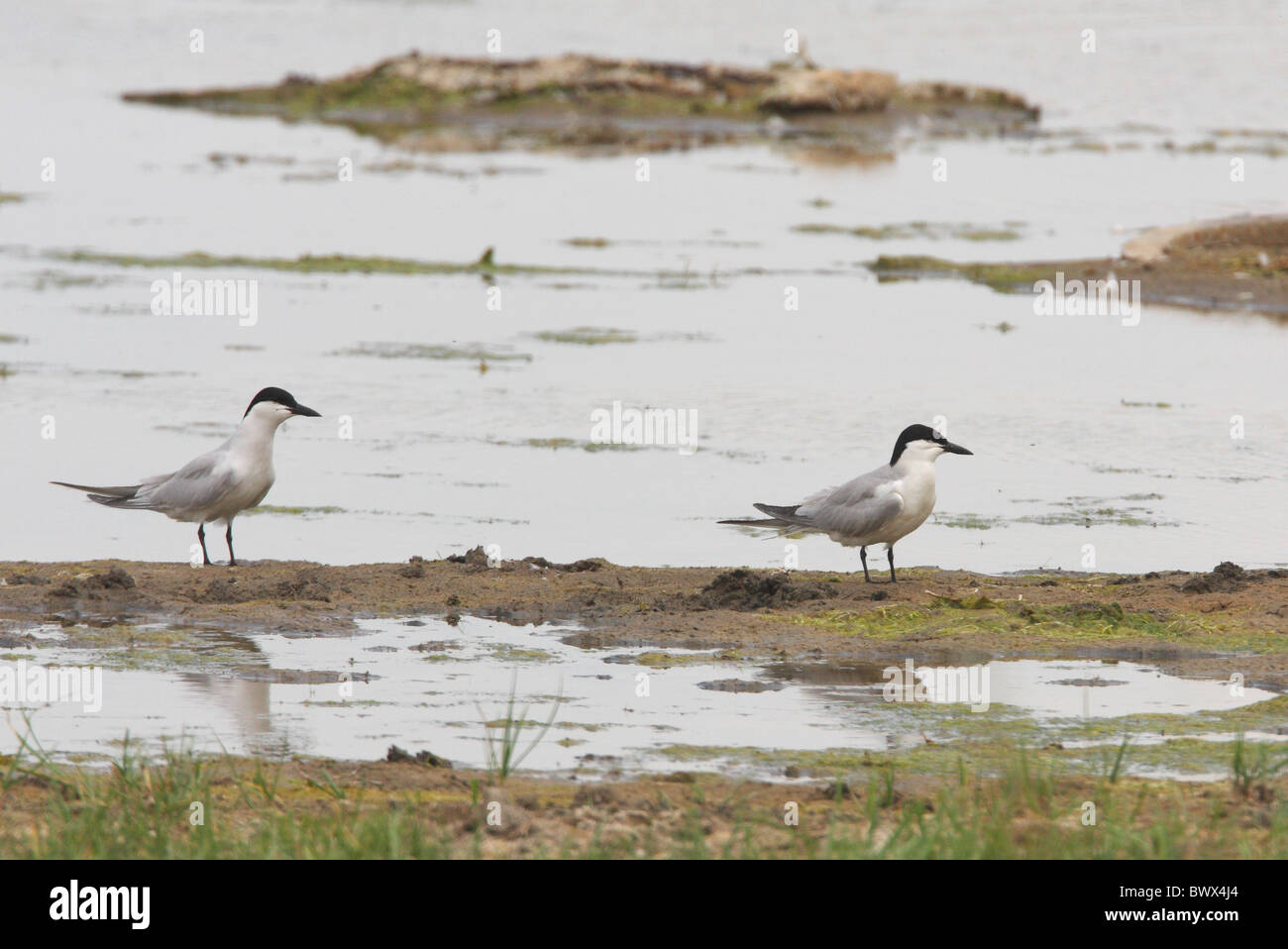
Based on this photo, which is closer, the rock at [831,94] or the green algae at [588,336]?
the green algae at [588,336]

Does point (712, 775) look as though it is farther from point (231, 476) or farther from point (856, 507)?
point (231, 476)

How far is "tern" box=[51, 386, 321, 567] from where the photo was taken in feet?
35.5

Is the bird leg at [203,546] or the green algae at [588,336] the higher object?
the green algae at [588,336]

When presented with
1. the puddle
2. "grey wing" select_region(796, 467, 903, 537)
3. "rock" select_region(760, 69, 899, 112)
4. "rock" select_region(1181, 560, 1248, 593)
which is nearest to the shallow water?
"grey wing" select_region(796, 467, 903, 537)

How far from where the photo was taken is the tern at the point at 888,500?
10.4 m

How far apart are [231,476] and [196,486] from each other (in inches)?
9.2

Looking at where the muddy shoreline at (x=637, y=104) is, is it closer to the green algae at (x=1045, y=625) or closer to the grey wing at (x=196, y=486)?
the grey wing at (x=196, y=486)

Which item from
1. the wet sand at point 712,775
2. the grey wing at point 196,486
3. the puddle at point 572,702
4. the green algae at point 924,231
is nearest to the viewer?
the wet sand at point 712,775

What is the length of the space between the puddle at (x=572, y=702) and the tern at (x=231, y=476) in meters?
1.65

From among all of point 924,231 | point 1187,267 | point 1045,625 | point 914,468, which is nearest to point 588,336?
point 1187,267

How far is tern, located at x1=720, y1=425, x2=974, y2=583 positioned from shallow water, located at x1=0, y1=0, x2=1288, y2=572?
90 centimetres

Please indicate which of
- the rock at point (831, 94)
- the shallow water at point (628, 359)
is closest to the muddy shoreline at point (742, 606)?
the shallow water at point (628, 359)

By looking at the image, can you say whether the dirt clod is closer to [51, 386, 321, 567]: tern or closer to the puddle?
the puddle
